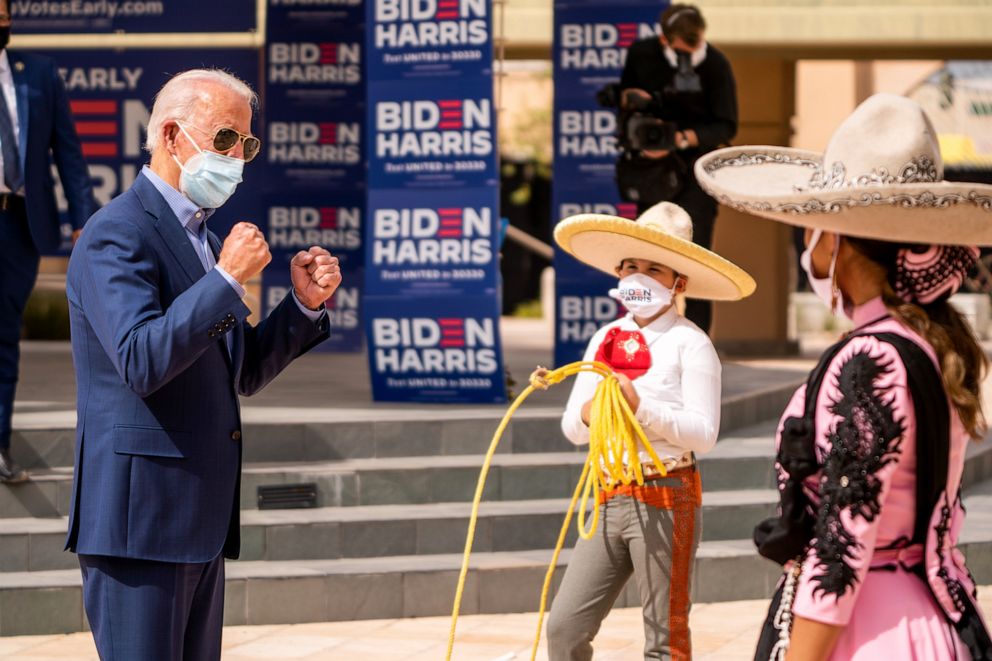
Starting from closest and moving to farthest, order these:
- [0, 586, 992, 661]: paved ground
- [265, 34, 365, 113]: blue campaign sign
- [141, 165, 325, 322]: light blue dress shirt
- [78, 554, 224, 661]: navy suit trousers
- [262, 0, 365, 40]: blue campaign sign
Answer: [78, 554, 224, 661]: navy suit trousers < [141, 165, 325, 322]: light blue dress shirt < [0, 586, 992, 661]: paved ground < [262, 0, 365, 40]: blue campaign sign < [265, 34, 365, 113]: blue campaign sign

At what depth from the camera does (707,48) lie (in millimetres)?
9680

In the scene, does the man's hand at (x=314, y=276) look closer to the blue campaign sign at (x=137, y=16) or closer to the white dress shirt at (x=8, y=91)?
the white dress shirt at (x=8, y=91)

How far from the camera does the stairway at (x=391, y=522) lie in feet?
24.1

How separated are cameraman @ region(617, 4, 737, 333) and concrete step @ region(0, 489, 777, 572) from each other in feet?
5.93

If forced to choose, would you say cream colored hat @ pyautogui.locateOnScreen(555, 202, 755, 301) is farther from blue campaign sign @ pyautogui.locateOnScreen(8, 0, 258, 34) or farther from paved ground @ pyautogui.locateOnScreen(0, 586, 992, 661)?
blue campaign sign @ pyautogui.locateOnScreen(8, 0, 258, 34)

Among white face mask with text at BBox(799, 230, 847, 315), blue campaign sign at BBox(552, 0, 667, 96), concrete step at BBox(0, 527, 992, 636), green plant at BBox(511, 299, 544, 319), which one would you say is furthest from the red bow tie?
green plant at BBox(511, 299, 544, 319)

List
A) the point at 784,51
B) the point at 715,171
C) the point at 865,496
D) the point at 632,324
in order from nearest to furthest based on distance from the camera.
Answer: the point at 865,496
the point at 715,171
the point at 632,324
the point at 784,51

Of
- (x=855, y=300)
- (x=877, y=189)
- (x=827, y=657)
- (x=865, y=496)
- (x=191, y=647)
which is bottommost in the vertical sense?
(x=191, y=647)

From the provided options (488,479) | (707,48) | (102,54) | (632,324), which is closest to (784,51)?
(707,48)

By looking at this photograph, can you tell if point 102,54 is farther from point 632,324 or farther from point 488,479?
point 632,324

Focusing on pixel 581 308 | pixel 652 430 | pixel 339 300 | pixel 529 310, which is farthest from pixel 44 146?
pixel 529 310

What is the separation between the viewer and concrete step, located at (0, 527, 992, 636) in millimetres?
7117

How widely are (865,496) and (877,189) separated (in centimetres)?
53

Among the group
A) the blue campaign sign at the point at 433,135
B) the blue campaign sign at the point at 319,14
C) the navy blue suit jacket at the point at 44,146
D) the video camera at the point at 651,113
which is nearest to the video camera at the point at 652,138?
the video camera at the point at 651,113
